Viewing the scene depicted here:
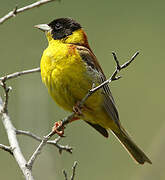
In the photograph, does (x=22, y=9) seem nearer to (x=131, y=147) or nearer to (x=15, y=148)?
(x=15, y=148)

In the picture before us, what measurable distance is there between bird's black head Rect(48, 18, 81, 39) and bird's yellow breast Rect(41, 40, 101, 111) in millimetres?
427

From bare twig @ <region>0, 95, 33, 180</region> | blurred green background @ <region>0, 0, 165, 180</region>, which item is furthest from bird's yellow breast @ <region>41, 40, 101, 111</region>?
bare twig @ <region>0, 95, 33, 180</region>

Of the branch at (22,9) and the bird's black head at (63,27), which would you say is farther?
the bird's black head at (63,27)

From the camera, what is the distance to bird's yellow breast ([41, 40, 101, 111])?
470 centimetres

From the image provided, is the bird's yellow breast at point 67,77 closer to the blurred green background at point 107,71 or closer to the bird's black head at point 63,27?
the blurred green background at point 107,71

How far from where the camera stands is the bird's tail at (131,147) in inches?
204

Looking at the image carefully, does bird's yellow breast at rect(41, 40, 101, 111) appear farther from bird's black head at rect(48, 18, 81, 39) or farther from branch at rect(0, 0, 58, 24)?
branch at rect(0, 0, 58, 24)

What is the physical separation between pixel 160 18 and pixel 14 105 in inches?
195

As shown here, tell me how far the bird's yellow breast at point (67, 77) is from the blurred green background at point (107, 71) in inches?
7.9

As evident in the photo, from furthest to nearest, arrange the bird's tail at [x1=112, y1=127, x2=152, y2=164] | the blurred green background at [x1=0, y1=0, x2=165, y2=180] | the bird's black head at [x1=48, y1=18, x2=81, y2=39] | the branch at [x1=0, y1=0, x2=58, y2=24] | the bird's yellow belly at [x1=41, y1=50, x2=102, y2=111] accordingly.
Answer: the blurred green background at [x1=0, y1=0, x2=165, y2=180]
the bird's black head at [x1=48, y1=18, x2=81, y2=39]
the bird's tail at [x1=112, y1=127, x2=152, y2=164]
the bird's yellow belly at [x1=41, y1=50, x2=102, y2=111]
the branch at [x1=0, y1=0, x2=58, y2=24]

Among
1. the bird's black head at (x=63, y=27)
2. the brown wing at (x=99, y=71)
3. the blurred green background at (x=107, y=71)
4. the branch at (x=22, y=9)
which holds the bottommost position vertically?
the blurred green background at (x=107, y=71)

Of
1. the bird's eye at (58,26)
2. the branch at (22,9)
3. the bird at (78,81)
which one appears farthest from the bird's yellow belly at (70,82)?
the branch at (22,9)

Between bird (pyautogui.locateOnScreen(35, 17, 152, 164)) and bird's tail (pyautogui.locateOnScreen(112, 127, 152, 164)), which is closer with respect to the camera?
bird (pyautogui.locateOnScreen(35, 17, 152, 164))

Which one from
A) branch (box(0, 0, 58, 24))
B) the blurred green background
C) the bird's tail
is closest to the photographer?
branch (box(0, 0, 58, 24))
